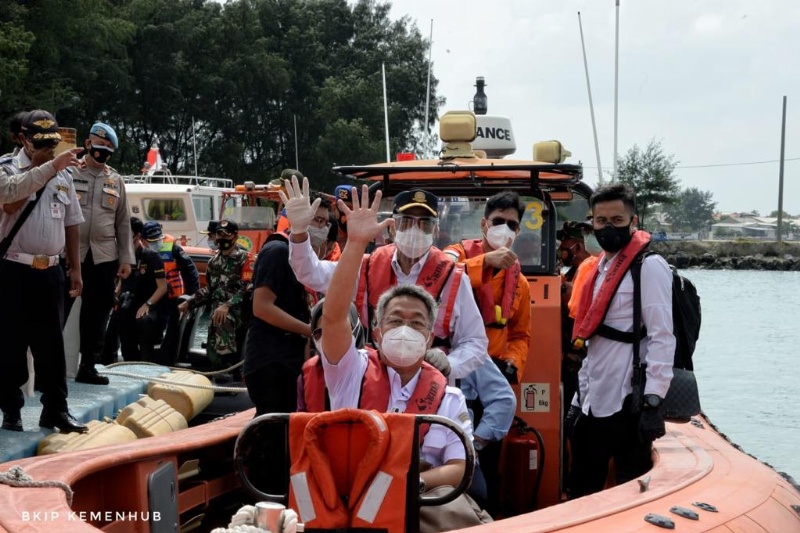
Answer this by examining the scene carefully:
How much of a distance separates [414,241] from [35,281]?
1806 millimetres

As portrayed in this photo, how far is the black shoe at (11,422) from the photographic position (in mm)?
5145

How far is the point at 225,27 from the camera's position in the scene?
43.0 metres

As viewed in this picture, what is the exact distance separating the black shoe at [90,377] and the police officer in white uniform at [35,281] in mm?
1229

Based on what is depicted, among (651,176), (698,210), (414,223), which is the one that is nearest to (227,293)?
(414,223)

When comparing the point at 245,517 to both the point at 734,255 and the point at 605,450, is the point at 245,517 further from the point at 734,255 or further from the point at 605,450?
the point at 734,255

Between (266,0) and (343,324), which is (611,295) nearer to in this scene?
(343,324)

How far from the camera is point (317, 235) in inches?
203

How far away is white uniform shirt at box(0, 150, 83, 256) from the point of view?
16.5 feet

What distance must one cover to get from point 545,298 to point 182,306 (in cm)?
407

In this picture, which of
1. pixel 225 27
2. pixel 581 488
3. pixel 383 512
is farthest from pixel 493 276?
pixel 225 27

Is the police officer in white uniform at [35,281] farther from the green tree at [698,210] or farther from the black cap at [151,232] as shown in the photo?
the green tree at [698,210]

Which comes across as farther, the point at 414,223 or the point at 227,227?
the point at 227,227

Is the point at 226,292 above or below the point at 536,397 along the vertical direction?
above

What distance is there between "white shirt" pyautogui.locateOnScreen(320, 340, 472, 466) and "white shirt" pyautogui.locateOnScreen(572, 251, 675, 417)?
101 centimetres
